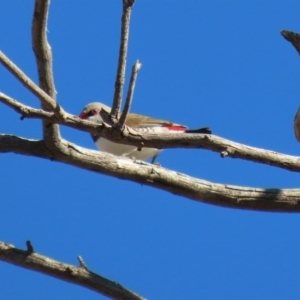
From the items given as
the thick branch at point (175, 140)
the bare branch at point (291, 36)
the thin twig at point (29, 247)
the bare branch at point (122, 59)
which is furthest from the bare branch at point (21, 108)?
the bare branch at point (291, 36)

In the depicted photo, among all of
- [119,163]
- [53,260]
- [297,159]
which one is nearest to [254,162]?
[297,159]

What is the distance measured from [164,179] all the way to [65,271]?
62 centimetres

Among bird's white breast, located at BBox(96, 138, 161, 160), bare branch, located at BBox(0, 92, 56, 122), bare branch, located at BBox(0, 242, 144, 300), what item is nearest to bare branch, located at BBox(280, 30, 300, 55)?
bare branch, located at BBox(0, 92, 56, 122)

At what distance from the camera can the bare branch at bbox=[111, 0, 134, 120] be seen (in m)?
2.63

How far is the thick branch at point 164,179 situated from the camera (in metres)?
3.22

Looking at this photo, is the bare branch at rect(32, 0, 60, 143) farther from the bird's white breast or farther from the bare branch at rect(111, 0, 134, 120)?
the bird's white breast

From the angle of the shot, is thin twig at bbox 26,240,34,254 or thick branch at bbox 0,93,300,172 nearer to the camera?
thick branch at bbox 0,93,300,172

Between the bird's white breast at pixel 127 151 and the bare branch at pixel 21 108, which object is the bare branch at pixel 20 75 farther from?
the bird's white breast at pixel 127 151

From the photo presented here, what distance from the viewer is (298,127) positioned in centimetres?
312

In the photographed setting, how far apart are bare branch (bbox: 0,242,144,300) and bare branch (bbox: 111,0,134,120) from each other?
0.85m

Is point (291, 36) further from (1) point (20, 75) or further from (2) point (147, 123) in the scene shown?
(2) point (147, 123)

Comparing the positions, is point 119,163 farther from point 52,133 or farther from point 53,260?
point 53,260

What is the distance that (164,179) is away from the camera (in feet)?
10.7

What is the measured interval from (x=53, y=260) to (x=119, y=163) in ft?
1.79
